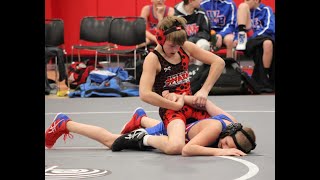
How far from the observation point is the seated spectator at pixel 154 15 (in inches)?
398

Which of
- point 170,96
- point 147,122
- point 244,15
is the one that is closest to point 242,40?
point 244,15

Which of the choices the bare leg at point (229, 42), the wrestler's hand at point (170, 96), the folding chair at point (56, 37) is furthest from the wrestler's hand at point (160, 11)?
the wrestler's hand at point (170, 96)

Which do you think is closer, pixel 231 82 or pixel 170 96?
pixel 170 96

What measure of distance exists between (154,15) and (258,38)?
1937mm

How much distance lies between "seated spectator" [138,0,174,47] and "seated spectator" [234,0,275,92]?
1185 millimetres

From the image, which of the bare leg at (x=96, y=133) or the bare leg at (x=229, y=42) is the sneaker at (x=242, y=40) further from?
the bare leg at (x=96, y=133)

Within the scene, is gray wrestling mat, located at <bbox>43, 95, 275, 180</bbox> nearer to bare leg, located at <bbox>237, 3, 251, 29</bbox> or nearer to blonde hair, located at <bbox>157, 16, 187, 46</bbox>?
blonde hair, located at <bbox>157, 16, 187, 46</bbox>

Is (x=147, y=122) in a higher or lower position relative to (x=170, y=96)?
lower

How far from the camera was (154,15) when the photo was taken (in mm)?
10555

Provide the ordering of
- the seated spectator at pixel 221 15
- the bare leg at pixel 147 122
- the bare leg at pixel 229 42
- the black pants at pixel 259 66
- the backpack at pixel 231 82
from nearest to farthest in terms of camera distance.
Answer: the bare leg at pixel 147 122, the backpack at pixel 231 82, the black pants at pixel 259 66, the bare leg at pixel 229 42, the seated spectator at pixel 221 15

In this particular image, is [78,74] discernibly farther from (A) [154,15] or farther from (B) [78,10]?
(B) [78,10]

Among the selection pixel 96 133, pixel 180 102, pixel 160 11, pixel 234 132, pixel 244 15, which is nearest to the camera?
pixel 234 132
